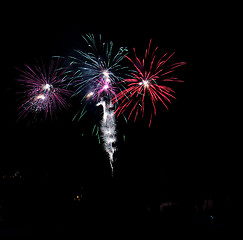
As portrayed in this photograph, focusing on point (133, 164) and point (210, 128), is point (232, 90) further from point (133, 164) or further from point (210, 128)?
point (133, 164)

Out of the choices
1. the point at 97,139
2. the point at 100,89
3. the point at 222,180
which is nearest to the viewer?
the point at 222,180

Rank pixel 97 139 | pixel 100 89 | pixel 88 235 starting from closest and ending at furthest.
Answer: pixel 88 235, pixel 100 89, pixel 97 139

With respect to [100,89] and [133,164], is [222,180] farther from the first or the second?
[100,89]

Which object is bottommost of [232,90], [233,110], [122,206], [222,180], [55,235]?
[55,235]

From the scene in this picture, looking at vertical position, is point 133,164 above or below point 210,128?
below

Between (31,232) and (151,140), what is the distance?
26.4ft

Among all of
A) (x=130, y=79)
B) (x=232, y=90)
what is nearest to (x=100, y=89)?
(x=130, y=79)

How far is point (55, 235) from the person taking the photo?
247 inches

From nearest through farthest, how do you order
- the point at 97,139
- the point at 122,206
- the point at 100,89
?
the point at 122,206 < the point at 100,89 < the point at 97,139

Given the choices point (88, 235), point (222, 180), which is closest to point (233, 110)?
point (222, 180)

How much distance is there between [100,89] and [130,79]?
1889mm

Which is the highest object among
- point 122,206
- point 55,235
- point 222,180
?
point 222,180

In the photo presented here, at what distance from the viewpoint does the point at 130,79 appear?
7.73 meters

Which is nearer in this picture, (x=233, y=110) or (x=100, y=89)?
(x=100, y=89)
